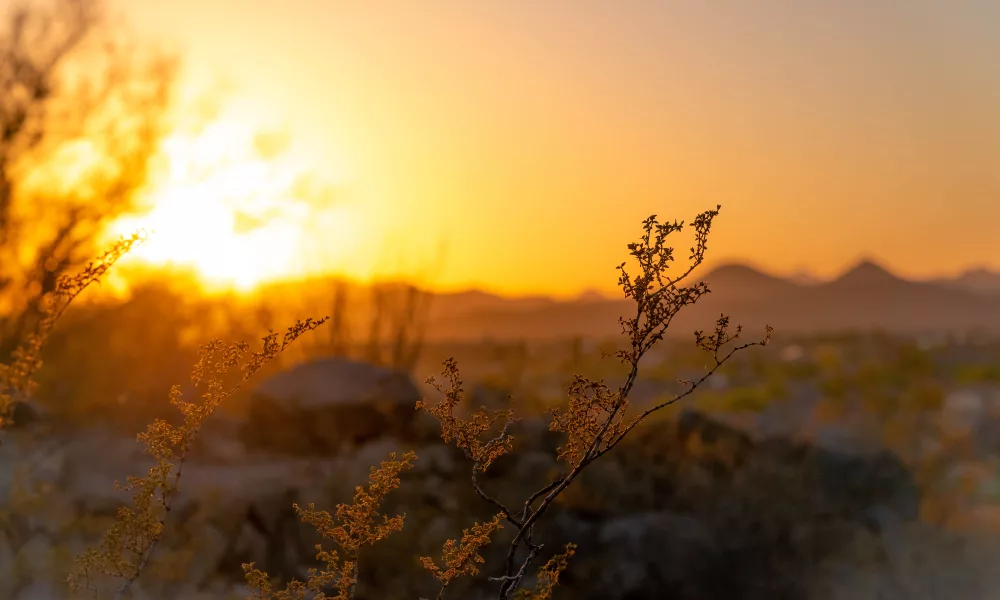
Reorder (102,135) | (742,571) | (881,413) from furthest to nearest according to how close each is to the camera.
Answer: (881,413), (102,135), (742,571)

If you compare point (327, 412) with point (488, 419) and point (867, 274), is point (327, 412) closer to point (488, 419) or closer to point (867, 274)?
point (488, 419)

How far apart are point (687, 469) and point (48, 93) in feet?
23.0

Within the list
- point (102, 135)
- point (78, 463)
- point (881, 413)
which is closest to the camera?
point (78, 463)

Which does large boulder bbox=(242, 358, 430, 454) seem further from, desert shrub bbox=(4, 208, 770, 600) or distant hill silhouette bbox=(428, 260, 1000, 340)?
distant hill silhouette bbox=(428, 260, 1000, 340)

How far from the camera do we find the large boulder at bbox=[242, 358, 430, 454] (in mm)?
8430

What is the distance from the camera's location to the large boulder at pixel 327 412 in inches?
332

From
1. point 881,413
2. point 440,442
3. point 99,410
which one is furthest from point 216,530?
point 881,413

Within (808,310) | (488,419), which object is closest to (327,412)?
(488,419)

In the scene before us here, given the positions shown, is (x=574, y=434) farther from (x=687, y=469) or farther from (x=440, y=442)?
(x=440, y=442)

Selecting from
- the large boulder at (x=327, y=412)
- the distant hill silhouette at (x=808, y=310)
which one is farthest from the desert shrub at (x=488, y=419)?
the distant hill silhouette at (x=808, y=310)

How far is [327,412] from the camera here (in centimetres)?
850

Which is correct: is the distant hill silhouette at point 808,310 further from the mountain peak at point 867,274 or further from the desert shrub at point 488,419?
the desert shrub at point 488,419

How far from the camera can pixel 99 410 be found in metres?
8.91

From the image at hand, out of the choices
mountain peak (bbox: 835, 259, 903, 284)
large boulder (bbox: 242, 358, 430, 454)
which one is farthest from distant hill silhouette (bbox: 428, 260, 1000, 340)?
large boulder (bbox: 242, 358, 430, 454)
